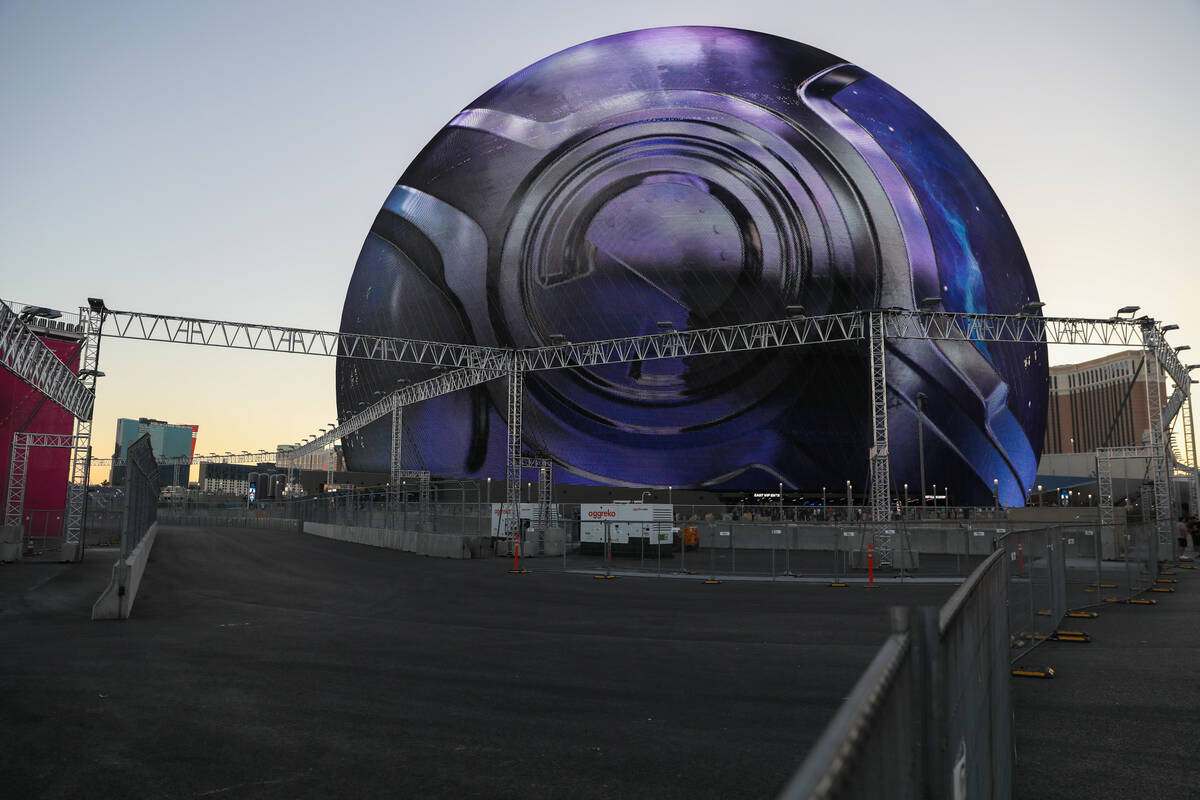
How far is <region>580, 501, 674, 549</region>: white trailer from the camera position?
3456cm

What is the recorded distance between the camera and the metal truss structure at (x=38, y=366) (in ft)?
79.0

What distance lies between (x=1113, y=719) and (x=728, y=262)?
49.1 metres

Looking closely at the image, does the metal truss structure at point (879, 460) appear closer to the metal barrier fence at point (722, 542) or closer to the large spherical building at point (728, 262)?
the metal barrier fence at point (722, 542)

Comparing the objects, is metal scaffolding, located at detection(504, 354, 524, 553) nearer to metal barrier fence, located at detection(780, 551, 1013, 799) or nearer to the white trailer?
the white trailer

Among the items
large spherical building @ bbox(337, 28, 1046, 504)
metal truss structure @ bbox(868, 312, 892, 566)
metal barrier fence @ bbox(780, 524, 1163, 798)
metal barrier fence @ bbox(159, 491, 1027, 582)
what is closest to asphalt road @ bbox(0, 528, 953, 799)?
metal barrier fence @ bbox(780, 524, 1163, 798)

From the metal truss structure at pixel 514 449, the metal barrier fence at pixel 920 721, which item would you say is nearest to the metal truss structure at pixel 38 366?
the metal truss structure at pixel 514 449

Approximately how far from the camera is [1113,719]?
26.0 feet

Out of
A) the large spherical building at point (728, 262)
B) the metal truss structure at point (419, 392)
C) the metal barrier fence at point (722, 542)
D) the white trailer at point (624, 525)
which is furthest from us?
the large spherical building at point (728, 262)

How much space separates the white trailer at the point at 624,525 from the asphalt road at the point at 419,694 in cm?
1626

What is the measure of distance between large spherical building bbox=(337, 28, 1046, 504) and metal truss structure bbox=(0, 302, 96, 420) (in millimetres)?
29575

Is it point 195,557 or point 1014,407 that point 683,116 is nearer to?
point 1014,407

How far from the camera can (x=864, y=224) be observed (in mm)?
54406

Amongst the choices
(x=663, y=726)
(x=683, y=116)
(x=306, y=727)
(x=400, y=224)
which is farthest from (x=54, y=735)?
(x=400, y=224)

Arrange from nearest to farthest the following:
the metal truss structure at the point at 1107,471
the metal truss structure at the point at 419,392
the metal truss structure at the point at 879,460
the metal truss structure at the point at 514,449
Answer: the metal truss structure at the point at 879,460, the metal truss structure at the point at 1107,471, the metal truss structure at the point at 514,449, the metal truss structure at the point at 419,392
